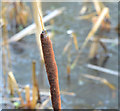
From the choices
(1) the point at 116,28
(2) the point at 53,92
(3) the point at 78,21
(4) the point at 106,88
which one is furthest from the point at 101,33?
(2) the point at 53,92

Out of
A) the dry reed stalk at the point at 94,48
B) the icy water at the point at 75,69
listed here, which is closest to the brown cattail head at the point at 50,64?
the icy water at the point at 75,69

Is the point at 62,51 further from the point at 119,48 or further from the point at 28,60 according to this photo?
the point at 119,48

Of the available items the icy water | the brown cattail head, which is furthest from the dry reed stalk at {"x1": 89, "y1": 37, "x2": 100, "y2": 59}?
the brown cattail head

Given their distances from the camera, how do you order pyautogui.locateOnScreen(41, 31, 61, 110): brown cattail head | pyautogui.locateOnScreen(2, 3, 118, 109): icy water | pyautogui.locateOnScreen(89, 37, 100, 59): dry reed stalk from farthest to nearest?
pyautogui.locateOnScreen(89, 37, 100, 59): dry reed stalk
pyautogui.locateOnScreen(2, 3, 118, 109): icy water
pyautogui.locateOnScreen(41, 31, 61, 110): brown cattail head

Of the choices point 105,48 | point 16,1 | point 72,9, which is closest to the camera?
A: point 105,48

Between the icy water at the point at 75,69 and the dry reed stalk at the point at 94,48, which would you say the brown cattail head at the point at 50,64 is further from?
the dry reed stalk at the point at 94,48

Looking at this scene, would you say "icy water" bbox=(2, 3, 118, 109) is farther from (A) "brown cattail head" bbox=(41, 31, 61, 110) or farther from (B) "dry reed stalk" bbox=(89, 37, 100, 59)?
(A) "brown cattail head" bbox=(41, 31, 61, 110)

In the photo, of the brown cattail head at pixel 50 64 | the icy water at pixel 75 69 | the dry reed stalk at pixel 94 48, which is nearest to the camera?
the brown cattail head at pixel 50 64

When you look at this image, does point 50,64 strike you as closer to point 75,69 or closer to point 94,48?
point 75,69
